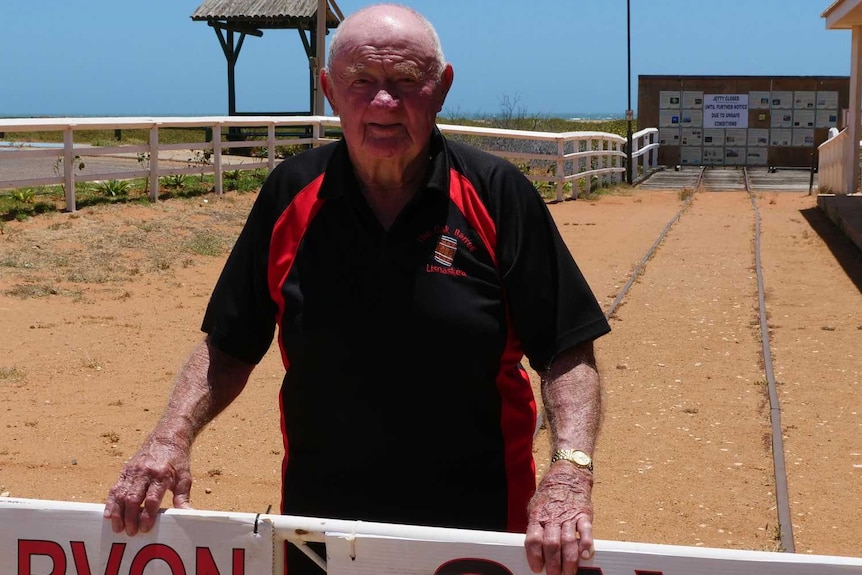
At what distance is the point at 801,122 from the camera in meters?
35.2

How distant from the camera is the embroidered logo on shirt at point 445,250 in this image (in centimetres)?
228

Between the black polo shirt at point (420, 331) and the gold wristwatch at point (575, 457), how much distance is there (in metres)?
0.16

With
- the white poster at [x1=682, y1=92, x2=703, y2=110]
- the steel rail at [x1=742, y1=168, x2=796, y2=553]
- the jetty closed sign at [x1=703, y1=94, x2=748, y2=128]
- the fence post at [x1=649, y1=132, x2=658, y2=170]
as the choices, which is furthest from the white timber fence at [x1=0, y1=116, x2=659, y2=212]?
the steel rail at [x1=742, y1=168, x2=796, y2=553]

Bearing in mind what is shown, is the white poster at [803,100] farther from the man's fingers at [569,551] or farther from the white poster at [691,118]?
the man's fingers at [569,551]

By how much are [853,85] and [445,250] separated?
16997 mm

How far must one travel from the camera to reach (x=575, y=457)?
2203 millimetres

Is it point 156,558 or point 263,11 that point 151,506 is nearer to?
point 156,558

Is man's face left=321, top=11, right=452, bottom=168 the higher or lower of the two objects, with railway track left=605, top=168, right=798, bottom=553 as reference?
higher

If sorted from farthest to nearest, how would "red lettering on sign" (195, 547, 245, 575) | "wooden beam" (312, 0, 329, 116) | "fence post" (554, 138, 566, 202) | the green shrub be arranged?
"wooden beam" (312, 0, 329, 116) → "fence post" (554, 138, 566, 202) → the green shrub → "red lettering on sign" (195, 547, 245, 575)

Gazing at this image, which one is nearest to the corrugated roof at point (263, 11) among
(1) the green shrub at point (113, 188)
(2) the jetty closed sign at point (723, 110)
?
(1) the green shrub at point (113, 188)

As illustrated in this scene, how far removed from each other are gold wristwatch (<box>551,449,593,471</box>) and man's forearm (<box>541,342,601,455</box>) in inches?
1.0

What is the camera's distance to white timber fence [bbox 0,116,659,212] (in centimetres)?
1432

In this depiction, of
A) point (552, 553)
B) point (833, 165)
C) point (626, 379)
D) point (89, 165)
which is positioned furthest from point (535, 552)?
point (89, 165)

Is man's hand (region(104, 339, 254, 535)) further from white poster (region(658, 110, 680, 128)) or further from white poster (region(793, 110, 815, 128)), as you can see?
white poster (region(793, 110, 815, 128))
